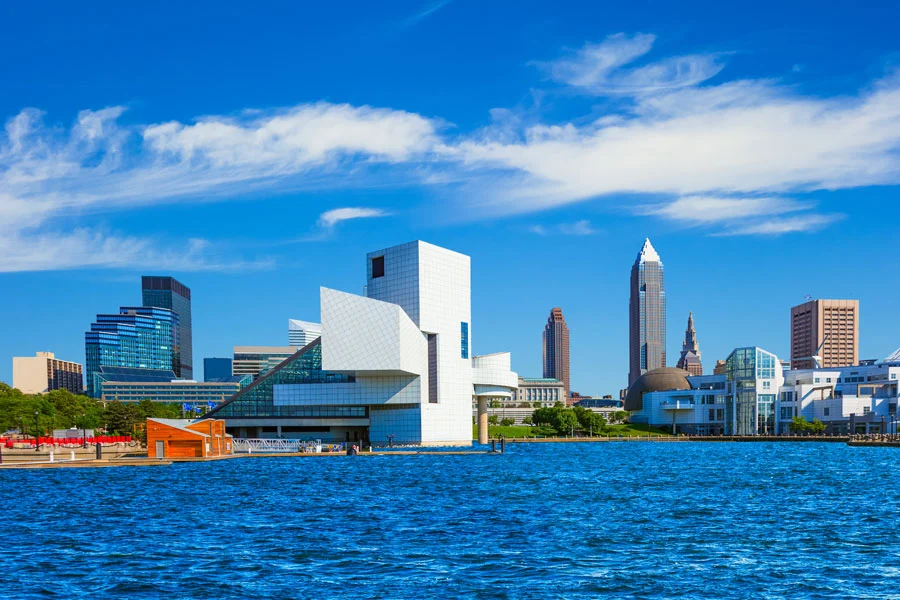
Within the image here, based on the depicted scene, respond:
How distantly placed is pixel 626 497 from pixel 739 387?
148 metres

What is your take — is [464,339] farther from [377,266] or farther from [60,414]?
[60,414]

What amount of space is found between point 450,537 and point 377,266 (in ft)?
326

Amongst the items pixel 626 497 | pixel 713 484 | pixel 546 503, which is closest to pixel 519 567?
pixel 546 503

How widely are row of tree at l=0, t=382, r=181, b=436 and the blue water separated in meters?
76.9

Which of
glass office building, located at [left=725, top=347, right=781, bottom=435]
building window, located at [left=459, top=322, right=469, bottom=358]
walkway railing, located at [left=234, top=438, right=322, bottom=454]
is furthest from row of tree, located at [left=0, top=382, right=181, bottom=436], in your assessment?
glass office building, located at [left=725, top=347, right=781, bottom=435]

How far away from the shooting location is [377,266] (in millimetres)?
135250

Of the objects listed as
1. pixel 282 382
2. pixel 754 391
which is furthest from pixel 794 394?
pixel 282 382

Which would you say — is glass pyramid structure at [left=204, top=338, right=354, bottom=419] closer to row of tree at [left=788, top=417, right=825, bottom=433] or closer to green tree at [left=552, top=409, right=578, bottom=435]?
green tree at [left=552, top=409, right=578, bottom=435]

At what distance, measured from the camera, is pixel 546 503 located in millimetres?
50906

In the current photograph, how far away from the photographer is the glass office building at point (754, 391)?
190 metres

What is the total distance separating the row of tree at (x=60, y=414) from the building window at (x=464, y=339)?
2345 inches

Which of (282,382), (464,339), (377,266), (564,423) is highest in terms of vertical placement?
(377,266)

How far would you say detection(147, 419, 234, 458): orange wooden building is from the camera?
92.4 m

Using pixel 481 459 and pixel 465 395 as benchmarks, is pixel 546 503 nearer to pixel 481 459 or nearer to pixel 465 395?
pixel 481 459
